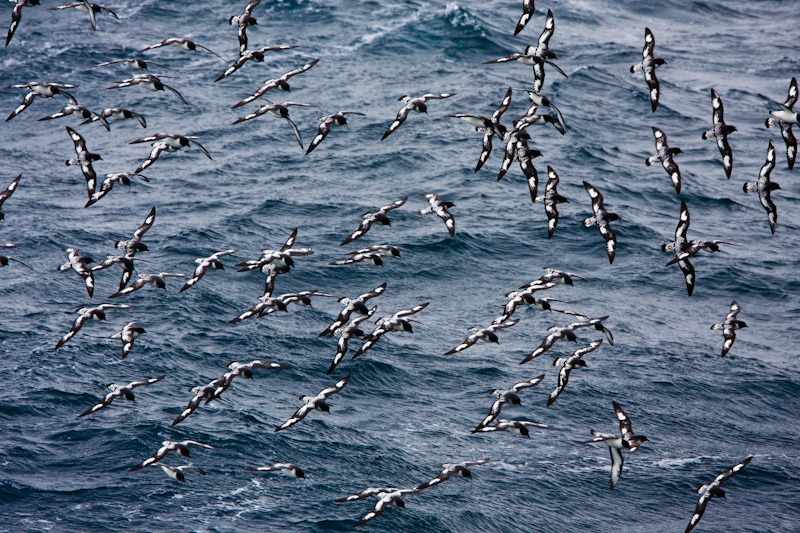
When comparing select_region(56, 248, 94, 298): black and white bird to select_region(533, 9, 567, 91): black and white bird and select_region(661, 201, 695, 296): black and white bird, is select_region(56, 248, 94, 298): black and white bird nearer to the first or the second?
select_region(533, 9, 567, 91): black and white bird

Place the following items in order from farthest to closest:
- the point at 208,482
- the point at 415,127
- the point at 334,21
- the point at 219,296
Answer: the point at 334,21, the point at 415,127, the point at 219,296, the point at 208,482

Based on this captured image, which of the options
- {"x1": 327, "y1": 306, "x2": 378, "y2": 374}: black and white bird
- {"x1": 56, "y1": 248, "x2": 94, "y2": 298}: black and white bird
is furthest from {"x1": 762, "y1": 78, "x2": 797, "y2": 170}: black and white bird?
{"x1": 56, "y1": 248, "x2": 94, "y2": 298}: black and white bird

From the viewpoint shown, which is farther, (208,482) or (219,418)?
(219,418)

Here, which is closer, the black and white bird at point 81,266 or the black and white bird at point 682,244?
the black and white bird at point 682,244

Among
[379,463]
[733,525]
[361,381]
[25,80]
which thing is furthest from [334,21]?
[733,525]

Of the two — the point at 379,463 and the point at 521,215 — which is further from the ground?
the point at 521,215

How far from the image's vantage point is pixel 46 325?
41781 millimetres

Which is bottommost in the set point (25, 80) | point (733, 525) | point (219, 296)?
point (733, 525)

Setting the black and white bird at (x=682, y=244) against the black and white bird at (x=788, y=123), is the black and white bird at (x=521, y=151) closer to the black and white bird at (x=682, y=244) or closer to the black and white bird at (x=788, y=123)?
the black and white bird at (x=682, y=244)

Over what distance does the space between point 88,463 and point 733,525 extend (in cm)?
2573

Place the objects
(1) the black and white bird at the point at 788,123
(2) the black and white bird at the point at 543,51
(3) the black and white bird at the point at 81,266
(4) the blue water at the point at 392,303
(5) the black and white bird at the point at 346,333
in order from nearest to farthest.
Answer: (1) the black and white bird at the point at 788,123
(5) the black and white bird at the point at 346,333
(2) the black and white bird at the point at 543,51
(3) the black and white bird at the point at 81,266
(4) the blue water at the point at 392,303

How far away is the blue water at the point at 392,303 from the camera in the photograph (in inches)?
1395

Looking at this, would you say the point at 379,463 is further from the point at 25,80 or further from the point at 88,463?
the point at 25,80

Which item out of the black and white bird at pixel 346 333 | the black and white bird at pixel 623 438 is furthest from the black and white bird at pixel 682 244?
the black and white bird at pixel 346 333
